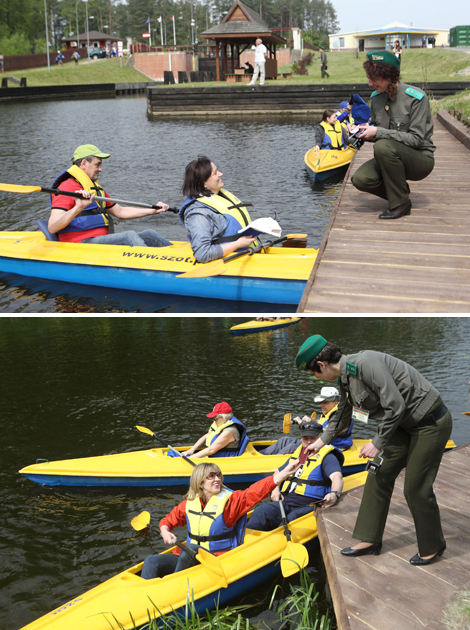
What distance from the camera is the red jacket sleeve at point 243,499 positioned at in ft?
13.0

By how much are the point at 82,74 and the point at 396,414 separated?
59.2 m

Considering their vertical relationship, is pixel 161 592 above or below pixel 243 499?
below

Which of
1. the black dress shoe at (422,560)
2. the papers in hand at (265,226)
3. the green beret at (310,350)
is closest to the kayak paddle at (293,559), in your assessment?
the black dress shoe at (422,560)

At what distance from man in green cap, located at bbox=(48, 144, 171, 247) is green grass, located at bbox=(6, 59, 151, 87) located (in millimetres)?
46041

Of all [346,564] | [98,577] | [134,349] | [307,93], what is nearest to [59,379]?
[134,349]

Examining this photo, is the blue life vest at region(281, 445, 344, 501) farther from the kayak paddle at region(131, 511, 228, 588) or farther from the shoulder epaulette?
the shoulder epaulette

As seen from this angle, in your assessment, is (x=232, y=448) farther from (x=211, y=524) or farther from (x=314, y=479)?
(x=211, y=524)

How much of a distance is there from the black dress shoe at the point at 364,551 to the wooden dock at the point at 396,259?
62.3 inches

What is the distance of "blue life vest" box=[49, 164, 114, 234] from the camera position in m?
6.57

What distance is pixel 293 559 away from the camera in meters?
3.95

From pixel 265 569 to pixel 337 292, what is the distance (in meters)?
2.16

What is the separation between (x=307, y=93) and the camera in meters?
25.6

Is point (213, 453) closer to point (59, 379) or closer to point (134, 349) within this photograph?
point (59, 379)

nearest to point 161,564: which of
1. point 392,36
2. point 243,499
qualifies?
point 243,499
